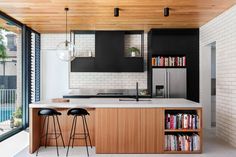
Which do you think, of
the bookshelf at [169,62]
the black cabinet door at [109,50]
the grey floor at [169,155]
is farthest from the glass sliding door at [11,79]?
the bookshelf at [169,62]

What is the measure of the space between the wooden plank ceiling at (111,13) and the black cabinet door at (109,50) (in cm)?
31

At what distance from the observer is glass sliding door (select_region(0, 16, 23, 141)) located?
259 inches

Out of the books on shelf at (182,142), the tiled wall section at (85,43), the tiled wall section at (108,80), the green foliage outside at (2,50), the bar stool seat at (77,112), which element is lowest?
the books on shelf at (182,142)

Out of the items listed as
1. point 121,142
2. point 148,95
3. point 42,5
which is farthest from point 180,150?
point 42,5

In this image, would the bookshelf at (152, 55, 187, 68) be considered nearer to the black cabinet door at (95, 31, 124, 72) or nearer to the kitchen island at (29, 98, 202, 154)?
the black cabinet door at (95, 31, 124, 72)

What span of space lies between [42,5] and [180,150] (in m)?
3.63

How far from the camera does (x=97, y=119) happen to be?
4.85 m

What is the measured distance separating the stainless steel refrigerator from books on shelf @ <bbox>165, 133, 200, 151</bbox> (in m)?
2.54

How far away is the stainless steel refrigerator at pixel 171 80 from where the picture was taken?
731 cm

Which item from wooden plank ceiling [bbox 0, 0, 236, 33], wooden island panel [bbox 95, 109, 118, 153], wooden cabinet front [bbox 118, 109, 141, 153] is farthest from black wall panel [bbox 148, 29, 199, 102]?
wooden island panel [bbox 95, 109, 118, 153]

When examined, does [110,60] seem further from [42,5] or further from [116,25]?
[42,5]

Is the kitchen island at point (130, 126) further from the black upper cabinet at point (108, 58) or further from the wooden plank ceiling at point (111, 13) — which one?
the black upper cabinet at point (108, 58)

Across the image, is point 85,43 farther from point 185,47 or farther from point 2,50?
point 185,47

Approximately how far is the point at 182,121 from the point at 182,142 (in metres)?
0.37
